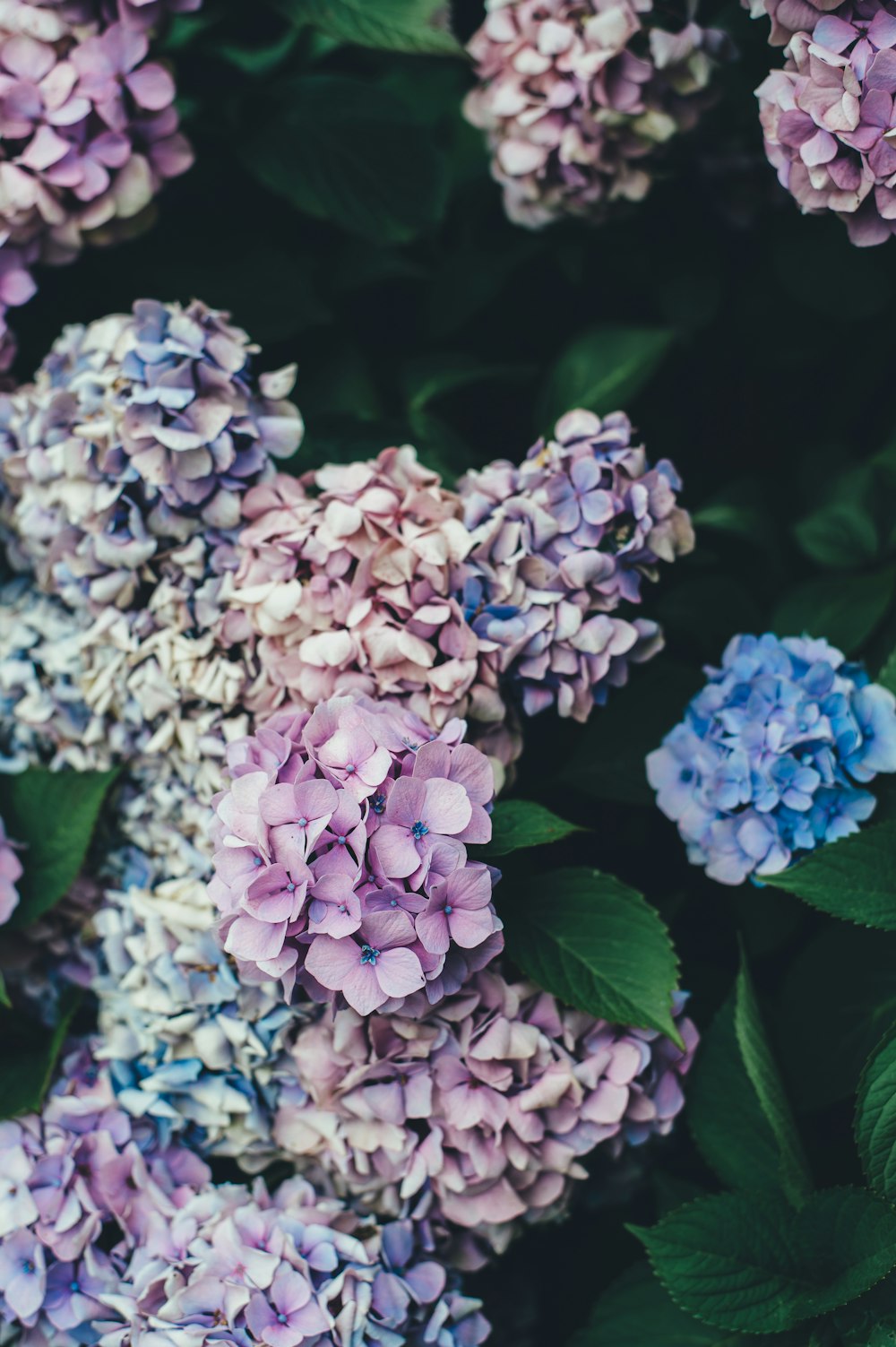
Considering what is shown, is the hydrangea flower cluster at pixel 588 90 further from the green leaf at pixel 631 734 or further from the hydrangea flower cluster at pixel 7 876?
the hydrangea flower cluster at pixel 7 876

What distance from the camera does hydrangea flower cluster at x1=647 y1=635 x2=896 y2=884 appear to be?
36.8 inches

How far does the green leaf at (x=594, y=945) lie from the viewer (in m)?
0.89

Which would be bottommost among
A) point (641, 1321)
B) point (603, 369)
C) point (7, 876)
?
point (641, 1321)

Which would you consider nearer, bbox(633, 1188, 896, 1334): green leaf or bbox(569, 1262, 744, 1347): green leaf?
bbox(633, 1188, 896, 1334): green leaf

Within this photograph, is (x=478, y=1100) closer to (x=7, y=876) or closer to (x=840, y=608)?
(x=7, y=876)

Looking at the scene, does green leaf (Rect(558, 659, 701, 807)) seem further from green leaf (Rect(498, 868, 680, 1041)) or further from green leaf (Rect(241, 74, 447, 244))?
green leaf (Rect(241, 74, 447, 244))

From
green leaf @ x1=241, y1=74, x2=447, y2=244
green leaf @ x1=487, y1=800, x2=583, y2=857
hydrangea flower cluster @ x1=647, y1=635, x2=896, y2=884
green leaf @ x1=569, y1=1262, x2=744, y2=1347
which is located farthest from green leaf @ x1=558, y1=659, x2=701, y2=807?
green leaf @ x1=241, y1=74, x2=447, y2=244

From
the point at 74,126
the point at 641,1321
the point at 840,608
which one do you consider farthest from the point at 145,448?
the point at 641,1321

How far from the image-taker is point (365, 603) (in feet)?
2.89

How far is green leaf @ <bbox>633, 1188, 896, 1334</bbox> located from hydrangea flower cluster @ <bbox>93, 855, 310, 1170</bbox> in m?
0.31

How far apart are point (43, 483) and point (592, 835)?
22.2 inches

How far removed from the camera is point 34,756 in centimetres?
111

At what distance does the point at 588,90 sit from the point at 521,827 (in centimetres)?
64

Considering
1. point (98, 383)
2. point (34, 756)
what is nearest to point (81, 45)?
point (98, 383)
